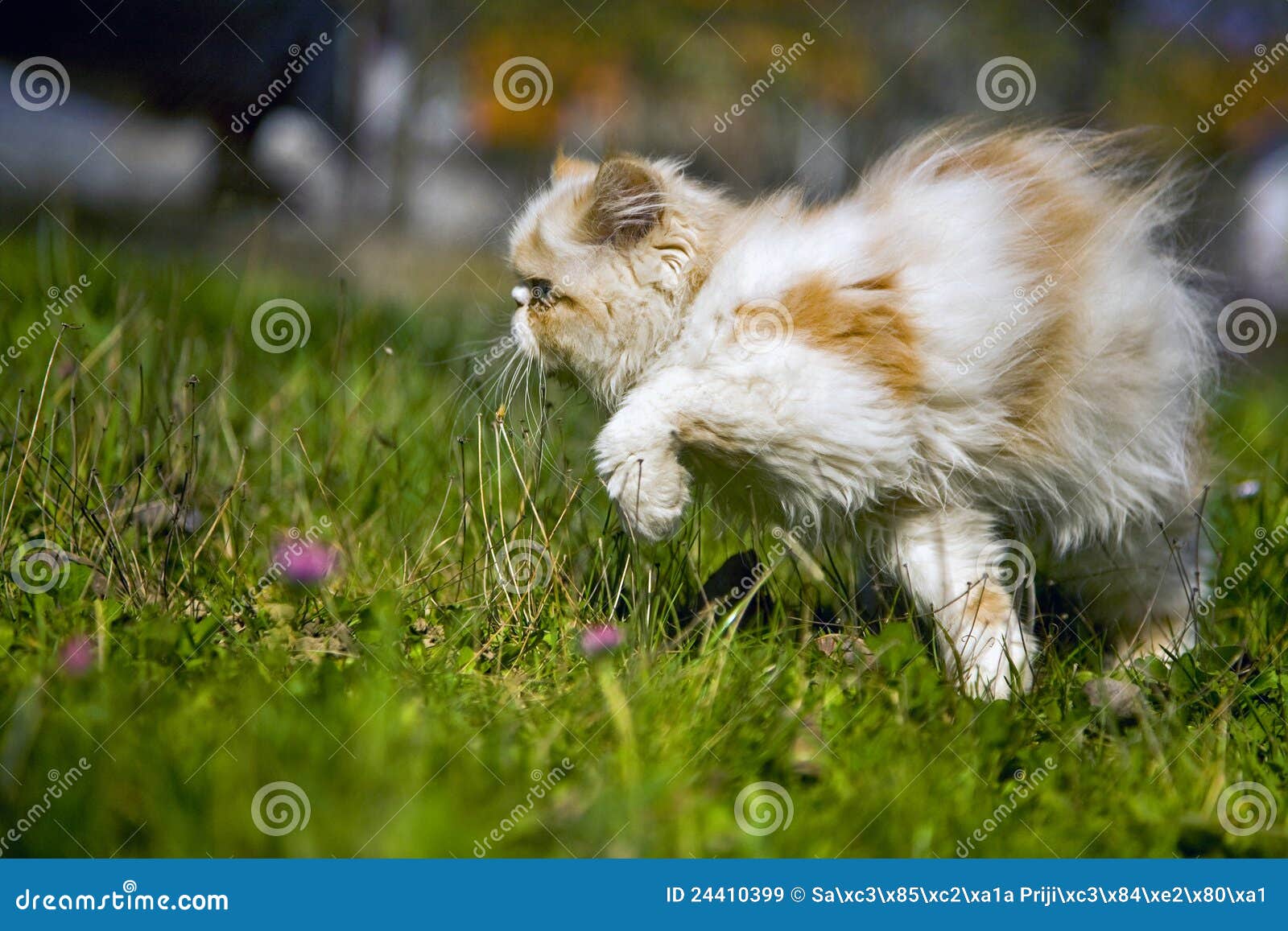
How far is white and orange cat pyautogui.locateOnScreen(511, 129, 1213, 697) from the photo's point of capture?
2061 millimetres

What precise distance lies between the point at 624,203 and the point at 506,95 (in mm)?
5908

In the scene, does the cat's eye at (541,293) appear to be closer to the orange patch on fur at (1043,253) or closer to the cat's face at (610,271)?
the cat's face at (610,271)

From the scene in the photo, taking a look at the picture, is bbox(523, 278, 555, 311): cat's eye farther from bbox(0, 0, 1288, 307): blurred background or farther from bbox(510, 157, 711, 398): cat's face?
bbox(0, 0, 1288, 307): blurred background

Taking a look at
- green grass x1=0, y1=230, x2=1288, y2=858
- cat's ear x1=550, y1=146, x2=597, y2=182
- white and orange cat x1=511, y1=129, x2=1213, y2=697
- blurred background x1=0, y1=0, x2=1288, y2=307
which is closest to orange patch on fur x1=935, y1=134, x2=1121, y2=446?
white and orange cat x1=511, y1=129, x2=1213, y2=697

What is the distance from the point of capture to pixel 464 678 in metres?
1.98

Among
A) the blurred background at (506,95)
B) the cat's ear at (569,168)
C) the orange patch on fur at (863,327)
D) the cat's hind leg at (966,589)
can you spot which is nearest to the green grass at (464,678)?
the cat's hind leg at (966,589)

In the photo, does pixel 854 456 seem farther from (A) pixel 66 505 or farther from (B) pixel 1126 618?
(A) pixel 66 505

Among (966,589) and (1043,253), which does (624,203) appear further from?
(966,589)

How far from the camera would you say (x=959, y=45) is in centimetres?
745

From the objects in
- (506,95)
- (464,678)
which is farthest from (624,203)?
(506,95)

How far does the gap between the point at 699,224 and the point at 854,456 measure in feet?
2.21

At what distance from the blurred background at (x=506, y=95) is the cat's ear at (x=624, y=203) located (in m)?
0.18

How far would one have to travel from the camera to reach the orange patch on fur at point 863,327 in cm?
206

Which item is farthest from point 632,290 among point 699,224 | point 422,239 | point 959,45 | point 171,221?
point 422,239
